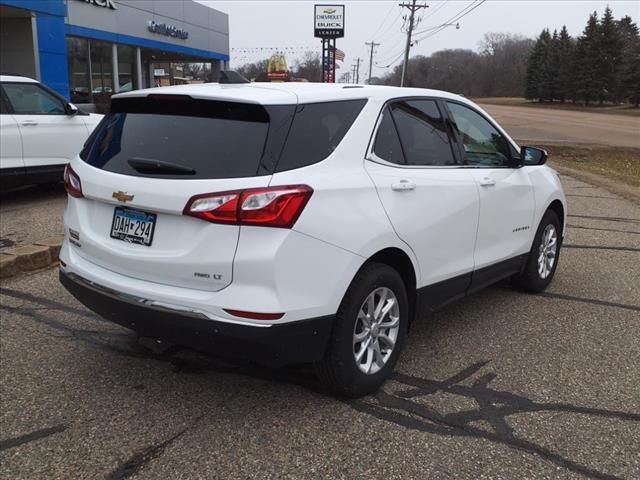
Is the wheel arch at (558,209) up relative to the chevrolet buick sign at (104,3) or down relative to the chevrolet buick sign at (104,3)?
down

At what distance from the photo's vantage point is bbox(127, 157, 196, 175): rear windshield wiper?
3.03 meters

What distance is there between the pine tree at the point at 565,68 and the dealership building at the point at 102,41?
5818cm

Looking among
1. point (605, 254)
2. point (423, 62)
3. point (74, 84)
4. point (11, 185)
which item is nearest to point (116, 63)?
point (74, 84)

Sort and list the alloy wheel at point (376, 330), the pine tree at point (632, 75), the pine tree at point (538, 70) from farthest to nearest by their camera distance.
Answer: the pine tree at point (538, 70), the pine tree at point (632, 75), the alloy wheel at point (376, 330)

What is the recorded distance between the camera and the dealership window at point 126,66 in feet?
91.8

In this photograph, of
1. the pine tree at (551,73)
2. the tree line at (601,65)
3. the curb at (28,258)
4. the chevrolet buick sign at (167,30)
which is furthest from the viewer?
the pine tree at (551,73)

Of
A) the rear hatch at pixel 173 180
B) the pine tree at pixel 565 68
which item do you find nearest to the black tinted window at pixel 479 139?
the rear hatch at pixel 173 180

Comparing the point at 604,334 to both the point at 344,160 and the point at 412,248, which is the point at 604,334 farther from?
the point at 344,160

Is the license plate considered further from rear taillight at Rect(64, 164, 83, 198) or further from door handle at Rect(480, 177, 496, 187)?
door handle at Rect(480, 177, 496, 187)

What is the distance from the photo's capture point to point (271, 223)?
2840 millimetres

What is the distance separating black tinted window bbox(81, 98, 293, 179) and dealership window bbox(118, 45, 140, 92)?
26.0m

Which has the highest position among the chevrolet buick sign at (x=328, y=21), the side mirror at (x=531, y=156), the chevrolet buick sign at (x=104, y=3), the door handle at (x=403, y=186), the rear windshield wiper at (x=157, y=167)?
the chevrolet buick sign at (x=328, y=21)

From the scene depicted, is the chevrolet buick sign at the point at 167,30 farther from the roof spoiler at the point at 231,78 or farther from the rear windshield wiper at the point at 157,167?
the rear windshield wiper at the point at 157,167

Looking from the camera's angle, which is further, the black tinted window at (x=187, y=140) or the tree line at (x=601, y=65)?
the tree line at (x=601, y=65)
